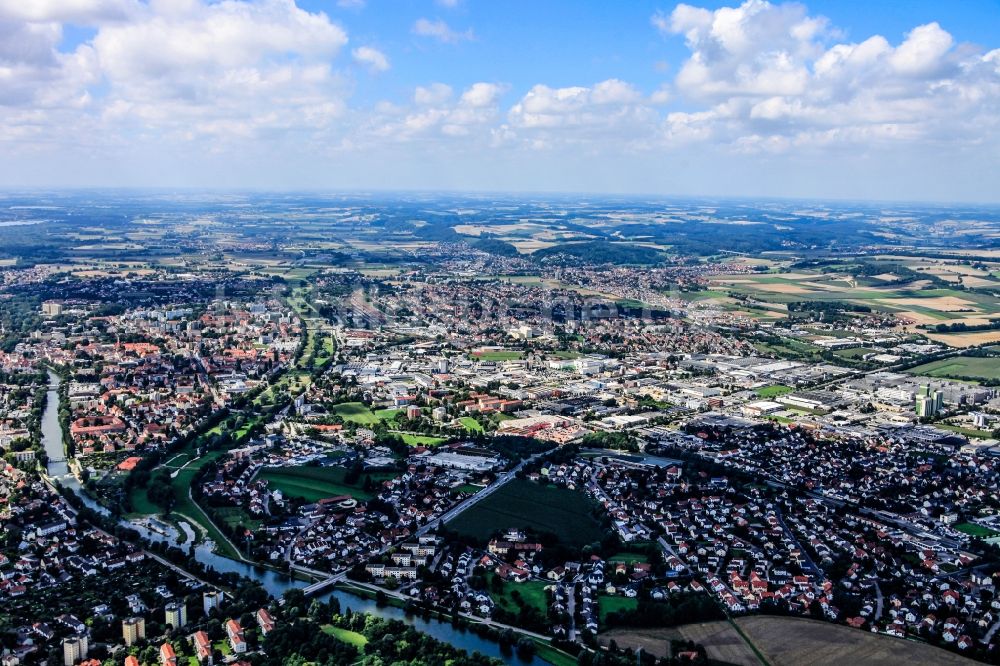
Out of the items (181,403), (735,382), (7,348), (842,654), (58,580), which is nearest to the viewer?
(842,654)

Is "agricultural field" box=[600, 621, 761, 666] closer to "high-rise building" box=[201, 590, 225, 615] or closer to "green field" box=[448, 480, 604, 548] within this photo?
"green field" box=[448, 480, 604, 548]

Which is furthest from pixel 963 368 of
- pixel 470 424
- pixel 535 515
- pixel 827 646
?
pixel 827 646

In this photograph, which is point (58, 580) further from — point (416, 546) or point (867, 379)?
point (867, 379)

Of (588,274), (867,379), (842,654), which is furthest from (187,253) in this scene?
(842,654)

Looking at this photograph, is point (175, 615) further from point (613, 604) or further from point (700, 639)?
point (700, 639)

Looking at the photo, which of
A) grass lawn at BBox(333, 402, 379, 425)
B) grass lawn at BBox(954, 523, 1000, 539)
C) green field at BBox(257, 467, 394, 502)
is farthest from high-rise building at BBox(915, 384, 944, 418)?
green field at BBox(257, 467, 394, 502)

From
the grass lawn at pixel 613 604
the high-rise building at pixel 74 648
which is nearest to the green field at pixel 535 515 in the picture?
Result: the grass lawn at pixel 613 604
